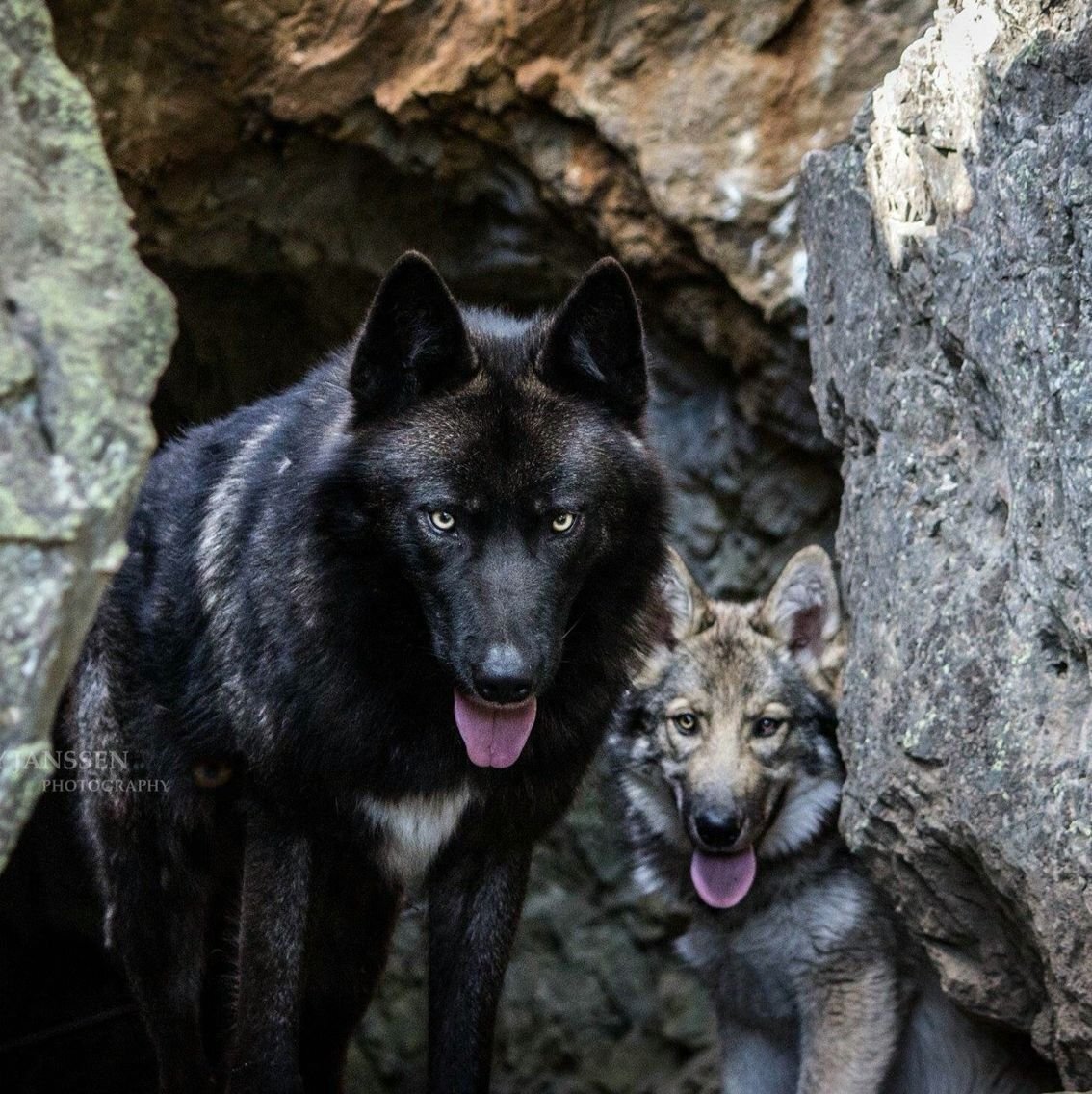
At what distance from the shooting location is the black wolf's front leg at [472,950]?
4.28 meters

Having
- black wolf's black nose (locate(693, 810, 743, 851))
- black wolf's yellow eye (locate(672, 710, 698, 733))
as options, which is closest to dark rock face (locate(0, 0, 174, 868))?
black wolf's black nose (locate(693, 810, 743, 851))

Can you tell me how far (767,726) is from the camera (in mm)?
5105

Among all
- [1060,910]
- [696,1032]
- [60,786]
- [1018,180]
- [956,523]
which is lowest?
[696,1032]

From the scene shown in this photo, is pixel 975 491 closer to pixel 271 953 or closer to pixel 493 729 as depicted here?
pixel 493 729

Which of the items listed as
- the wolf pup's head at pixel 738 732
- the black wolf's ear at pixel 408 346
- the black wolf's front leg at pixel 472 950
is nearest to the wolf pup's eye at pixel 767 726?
the wolf pup's head at pixel 738 732

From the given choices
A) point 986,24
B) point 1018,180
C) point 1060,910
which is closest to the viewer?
point 1060,910

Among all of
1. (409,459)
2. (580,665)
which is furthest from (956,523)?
(409,459)

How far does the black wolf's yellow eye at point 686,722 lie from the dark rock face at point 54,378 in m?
2.85

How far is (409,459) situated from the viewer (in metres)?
3.81

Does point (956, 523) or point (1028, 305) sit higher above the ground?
point (1028, 305)

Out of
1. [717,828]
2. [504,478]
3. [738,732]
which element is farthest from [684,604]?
[504,478]

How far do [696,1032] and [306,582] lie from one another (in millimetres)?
3495

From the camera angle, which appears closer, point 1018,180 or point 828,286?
point 1018,180

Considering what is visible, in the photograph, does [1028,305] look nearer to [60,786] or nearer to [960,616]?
[960,616]
